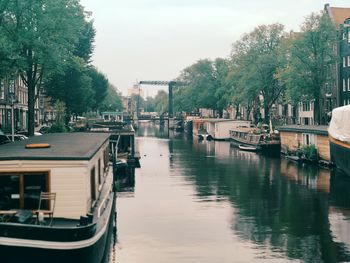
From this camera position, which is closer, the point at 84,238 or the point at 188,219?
the point at 84,238

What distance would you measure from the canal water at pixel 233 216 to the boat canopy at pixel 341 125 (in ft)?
10.6

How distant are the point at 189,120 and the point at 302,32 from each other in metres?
70.3

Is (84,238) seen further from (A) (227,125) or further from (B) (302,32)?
(A) (227,125)

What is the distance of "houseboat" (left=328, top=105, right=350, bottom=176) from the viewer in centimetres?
4128

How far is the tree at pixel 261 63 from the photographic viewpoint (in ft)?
282

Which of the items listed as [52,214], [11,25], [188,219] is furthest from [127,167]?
[52,214]

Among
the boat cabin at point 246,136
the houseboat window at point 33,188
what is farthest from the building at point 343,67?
the houseboat window at point 33,188

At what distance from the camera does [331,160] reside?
49750 millimetres

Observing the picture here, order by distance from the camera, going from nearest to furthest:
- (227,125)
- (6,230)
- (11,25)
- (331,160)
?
(6,230), (11,25), (331,160), (227,125)

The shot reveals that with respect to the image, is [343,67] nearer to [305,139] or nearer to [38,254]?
[305,139]

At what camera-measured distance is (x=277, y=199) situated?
34656mm

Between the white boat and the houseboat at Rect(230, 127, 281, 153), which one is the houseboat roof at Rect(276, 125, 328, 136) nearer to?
the houseboat at Rect(230, 127, 281, 153)

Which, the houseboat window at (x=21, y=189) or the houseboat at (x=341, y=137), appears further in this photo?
the houseboat at (x=341, y=137)

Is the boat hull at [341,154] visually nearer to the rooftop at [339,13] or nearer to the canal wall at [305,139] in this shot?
the canal wall at [305,139]
